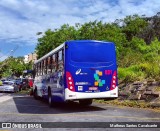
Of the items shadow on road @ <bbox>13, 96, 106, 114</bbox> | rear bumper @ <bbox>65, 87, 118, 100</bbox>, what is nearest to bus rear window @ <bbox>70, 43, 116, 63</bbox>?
rear bumper @ <bbox>65, 87, 118, 100</bbox>

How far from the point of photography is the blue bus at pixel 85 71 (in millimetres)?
15055

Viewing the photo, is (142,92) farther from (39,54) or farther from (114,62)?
(39,54)

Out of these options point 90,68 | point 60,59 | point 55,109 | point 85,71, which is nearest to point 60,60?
point 60,59

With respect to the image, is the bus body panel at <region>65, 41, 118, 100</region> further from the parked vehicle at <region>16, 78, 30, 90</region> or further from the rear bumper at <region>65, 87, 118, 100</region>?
the parked vehicle at <region>16, 78, 30, 90</region>

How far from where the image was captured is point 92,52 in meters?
15.6

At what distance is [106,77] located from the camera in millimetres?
15680

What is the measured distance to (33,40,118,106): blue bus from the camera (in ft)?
49.4

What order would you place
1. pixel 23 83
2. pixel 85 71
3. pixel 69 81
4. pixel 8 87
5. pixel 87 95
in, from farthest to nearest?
pixel 23 83 → pixel 8 87 → pixel 85 71 → pixel 87 95 → pixel 69 81

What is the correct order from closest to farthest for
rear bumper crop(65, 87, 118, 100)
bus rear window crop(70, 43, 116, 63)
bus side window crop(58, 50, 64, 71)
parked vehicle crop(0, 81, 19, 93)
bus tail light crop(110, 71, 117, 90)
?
rear bumper crop(65, 87, 118, 100), bus rear window crop(70, 43, 116, 63), bus side window crop(58, 50, 64, 71), bus tail light crop(110, 71, 117, 90), parked vehicle crop(0, 81, 19, 93)

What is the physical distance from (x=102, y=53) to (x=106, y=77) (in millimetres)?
1052

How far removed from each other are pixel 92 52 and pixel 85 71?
2.95ft

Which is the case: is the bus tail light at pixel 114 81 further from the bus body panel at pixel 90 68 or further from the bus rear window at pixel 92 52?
the bus rear window at pixel 92 52

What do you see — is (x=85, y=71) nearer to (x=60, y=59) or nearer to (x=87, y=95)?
(x=87, y=95)

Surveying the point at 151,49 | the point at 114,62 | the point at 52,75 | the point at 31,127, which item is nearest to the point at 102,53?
the point at 114,62
